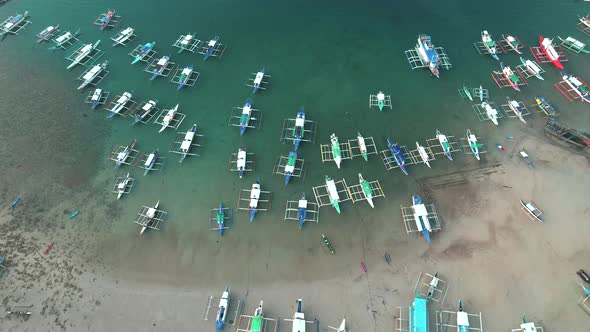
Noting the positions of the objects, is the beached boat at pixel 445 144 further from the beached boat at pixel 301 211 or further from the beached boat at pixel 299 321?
the beached boat at pixel 299 321

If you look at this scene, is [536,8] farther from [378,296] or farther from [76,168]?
[76,168]

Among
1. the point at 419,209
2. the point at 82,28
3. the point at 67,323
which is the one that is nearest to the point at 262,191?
the point at 419,209

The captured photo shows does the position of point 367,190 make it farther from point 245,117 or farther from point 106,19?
point 106,19

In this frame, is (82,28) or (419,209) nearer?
(419,209)

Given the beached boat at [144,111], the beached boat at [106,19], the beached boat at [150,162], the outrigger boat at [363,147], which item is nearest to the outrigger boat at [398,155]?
the outrigger boat at [363,147]

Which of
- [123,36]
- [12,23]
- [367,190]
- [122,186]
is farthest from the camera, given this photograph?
[12,23]

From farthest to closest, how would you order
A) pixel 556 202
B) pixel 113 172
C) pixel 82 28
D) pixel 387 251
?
pixel 82 28, pixel 113 172, pixel 556 202, pixel 387 251

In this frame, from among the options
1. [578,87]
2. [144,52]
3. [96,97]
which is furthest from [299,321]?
[578,87]
